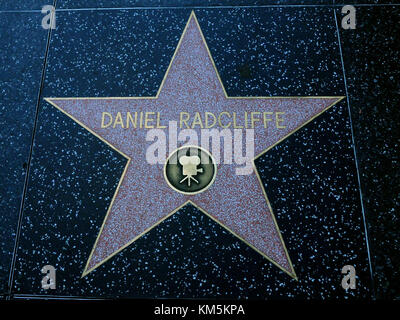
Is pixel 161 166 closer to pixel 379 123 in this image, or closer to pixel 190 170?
pixel 190 170

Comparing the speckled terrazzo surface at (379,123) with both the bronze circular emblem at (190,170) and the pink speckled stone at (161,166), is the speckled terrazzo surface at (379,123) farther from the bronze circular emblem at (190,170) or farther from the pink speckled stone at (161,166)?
the bronze circular emblem at (190,170)

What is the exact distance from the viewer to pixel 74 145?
4.64 feet

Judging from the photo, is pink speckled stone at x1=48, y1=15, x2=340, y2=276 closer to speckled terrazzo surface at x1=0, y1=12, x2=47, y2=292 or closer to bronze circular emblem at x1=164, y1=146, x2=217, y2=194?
bronze circular emblem at x1=164, y1=146, x2=217, y2=194

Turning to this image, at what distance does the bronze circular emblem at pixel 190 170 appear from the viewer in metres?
1.33

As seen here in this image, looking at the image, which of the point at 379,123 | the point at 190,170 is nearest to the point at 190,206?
the point at 190,170

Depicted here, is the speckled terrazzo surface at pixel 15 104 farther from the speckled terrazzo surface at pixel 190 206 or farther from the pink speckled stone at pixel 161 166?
the pink speckled stone at pixel 161 166

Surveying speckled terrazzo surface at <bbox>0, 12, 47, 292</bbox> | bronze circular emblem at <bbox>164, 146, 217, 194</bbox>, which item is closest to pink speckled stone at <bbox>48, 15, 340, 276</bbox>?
bronze circular emblem at <bbox>164, 146, 217, 194</bbox>

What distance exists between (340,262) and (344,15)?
4.05ft

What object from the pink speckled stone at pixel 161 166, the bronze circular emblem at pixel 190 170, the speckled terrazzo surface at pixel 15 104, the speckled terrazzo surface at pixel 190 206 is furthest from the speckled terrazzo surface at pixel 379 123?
the speckled terrazzo surface at pixel 15 104

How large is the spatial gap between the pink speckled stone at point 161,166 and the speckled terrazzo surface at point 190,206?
0.14 feet

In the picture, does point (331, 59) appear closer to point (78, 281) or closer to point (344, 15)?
point (344, 15)

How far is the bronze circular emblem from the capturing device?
52.4 inches

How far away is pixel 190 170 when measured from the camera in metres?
1.34

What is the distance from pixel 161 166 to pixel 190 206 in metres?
0.22
